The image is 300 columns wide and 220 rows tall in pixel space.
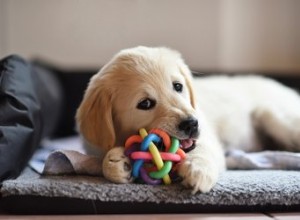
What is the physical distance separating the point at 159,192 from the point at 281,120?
99 centimetres

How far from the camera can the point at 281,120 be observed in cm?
214

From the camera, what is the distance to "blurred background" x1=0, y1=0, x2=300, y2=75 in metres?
3.33

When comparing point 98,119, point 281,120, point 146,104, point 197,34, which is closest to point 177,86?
point 146,104

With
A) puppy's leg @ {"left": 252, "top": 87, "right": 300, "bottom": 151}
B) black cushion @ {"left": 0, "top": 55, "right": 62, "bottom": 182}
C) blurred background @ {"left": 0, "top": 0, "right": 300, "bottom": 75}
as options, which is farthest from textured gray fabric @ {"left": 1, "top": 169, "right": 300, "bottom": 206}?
blurred background @ {"left": 0, "top": 0, "right": 300, "bottom": 75}

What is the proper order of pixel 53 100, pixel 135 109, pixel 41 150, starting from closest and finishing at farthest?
pixel 135 109
pixel 41 150
pixel 53 100

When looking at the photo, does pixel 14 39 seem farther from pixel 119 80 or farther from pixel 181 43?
pixel 119 80

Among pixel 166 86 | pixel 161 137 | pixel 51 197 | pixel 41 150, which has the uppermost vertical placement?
pixel 166 86

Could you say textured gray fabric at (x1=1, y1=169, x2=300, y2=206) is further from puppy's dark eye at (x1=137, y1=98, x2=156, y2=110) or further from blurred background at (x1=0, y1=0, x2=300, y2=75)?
blurred background at (x1=0, y1=0, x2=300, y2=75)

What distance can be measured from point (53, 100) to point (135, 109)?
105 cm

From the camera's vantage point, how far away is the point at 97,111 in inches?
62.4

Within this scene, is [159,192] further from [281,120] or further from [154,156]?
[281,120]

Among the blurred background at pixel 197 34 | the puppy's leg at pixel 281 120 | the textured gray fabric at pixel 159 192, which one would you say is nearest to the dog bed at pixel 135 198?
the textured gray fabric at pixel 159 192

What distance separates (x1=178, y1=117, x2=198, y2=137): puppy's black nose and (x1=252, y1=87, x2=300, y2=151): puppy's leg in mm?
782

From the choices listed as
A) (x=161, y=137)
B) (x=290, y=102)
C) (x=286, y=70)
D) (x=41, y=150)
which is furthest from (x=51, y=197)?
(x=286, y=70)
